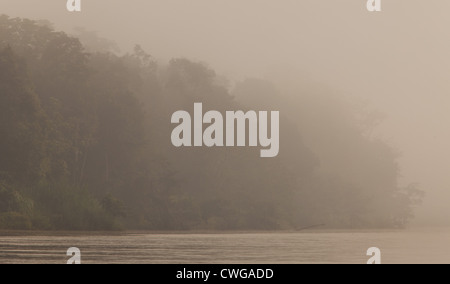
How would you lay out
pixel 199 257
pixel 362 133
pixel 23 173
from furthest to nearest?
pixel 362 133
pixel 23 173
pixel 199 257

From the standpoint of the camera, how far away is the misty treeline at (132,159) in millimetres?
63438

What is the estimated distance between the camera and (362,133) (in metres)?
129

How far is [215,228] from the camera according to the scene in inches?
3275

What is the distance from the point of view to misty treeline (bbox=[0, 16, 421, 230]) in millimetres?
63438

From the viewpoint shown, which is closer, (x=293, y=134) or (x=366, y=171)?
(x=293, y=134)

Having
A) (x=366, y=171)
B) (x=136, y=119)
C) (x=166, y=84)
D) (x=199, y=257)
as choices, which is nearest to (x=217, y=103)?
(x=166, y=84)

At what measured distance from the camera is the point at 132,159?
266 ft

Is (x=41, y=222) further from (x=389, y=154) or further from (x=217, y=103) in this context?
(x=389, y=154)
